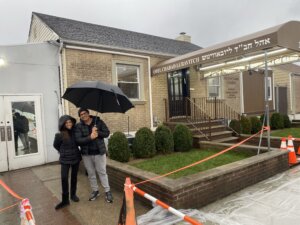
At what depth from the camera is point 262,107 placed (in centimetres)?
1502

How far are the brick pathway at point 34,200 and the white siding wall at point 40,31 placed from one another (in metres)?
4.28

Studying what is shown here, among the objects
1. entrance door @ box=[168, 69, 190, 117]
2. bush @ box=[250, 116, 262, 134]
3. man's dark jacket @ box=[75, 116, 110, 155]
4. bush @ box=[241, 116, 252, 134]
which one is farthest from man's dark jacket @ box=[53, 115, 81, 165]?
bush @ box=[250, 116, 262, 134]

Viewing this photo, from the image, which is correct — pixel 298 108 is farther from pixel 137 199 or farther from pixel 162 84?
pixel 137 199

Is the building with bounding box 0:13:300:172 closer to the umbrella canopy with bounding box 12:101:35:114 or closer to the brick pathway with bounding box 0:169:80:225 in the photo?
the umbrella canopy with bounding box 12:101:35:114

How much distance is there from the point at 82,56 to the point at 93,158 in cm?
438

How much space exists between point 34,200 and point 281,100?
1726 cm

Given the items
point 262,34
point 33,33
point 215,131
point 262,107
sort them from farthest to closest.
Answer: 1. point 262,107
2. point 33,33
3. point 215,131
4. point 262,34

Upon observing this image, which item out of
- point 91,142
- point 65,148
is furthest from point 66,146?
point 91,142

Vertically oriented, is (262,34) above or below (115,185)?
above

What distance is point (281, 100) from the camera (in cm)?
1686

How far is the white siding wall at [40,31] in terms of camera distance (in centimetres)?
806

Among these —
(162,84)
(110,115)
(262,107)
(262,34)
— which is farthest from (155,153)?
(262,107)

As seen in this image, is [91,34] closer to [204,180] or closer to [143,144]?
[143,144]

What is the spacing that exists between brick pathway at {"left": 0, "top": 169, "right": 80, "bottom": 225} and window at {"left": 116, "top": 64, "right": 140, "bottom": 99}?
4151mm
